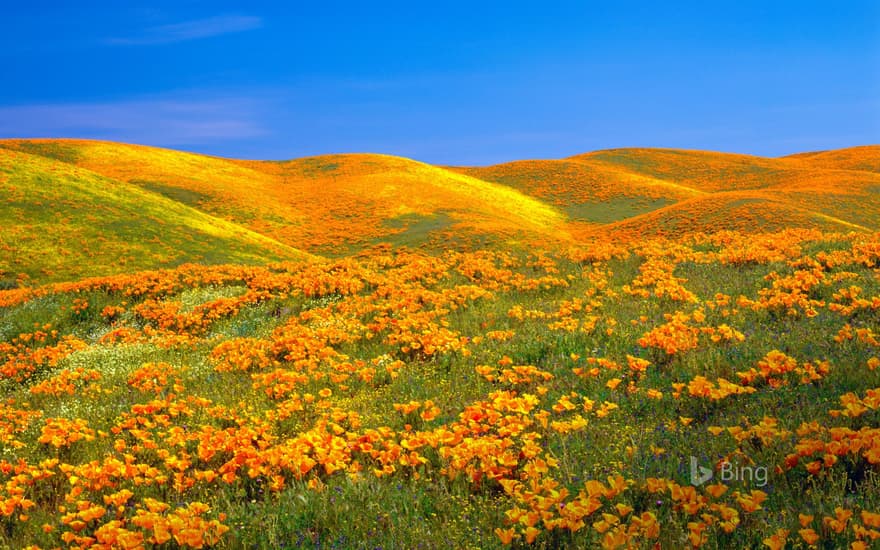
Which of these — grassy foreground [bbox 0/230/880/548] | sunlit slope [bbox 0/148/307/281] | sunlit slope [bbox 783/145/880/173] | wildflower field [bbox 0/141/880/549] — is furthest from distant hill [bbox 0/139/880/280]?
grassy foreground [bbox 0/230/880/548]

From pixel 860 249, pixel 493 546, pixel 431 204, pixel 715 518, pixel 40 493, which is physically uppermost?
pixel 431 204

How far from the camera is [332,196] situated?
195ft

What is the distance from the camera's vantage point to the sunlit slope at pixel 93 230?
97.8ft

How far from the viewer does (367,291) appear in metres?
15.4

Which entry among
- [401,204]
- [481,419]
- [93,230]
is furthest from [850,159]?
[481,419]

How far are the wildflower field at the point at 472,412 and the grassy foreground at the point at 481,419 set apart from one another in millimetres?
36

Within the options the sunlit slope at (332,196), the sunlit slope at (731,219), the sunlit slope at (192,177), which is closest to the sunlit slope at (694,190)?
the sunlit slope at (731,219)

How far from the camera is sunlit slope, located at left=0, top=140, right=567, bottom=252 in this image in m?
46.3

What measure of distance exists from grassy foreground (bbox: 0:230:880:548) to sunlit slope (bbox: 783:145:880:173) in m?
74.8

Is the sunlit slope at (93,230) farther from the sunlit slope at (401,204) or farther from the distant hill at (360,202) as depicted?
the sunlit slope at (401,204)

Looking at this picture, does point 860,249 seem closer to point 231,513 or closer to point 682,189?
point 231,513

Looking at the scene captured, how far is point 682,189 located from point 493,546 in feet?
221

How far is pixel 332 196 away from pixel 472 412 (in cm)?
5520

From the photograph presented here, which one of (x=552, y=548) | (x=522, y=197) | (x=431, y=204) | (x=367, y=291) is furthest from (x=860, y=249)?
(x=522, y=197)
